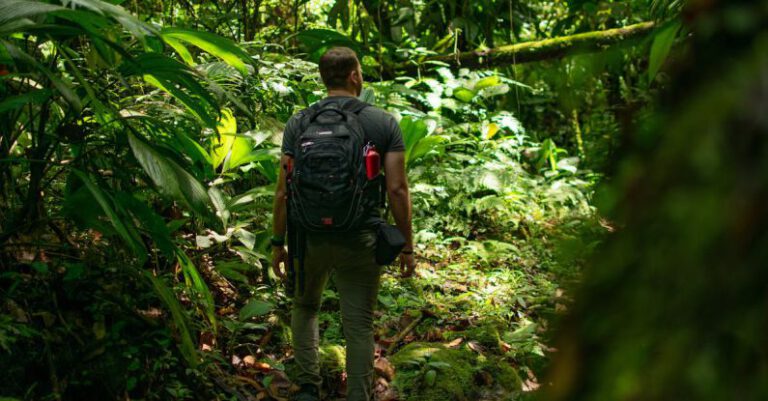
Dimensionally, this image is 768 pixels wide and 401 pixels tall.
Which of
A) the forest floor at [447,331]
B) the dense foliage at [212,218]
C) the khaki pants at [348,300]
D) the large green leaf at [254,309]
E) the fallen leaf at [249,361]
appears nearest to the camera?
the dense foliage at [212,218]

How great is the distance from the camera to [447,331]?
4.69 m

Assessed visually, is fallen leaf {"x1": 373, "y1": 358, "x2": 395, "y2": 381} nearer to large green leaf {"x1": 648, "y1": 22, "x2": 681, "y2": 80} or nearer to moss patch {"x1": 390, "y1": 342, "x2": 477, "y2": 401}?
moss patch {"x1": 390, "y1": 342, "x2": 477, "y2": 401}

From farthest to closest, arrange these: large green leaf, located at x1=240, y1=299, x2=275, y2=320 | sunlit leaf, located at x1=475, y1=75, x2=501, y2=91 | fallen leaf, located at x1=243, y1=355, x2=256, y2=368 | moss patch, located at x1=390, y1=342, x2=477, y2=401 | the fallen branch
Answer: sunlit leaf, located at x1=475, y1=75, x2=501, y2=91 < the fallen branch < large green leaf, located at x1=240, y1=299, x2=275, y2=320 < fallen leaf, located at x1=243, y1=355, x2=256, y2=368 < moss patch, located at x1=390, y1=342, x2=477, y2=401

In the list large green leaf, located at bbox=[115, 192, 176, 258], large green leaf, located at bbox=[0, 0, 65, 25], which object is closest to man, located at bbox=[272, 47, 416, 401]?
large green leaf, located at bbox=[115, 192, 176, 258]

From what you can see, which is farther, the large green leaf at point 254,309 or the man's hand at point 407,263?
the large green leaf at point 254,309

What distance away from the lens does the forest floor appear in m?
3.95

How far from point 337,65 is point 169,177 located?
37.6 inches

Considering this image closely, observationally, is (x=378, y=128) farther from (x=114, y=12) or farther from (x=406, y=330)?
(x=406, y=330)

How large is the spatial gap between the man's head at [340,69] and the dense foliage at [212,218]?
0.44 metres

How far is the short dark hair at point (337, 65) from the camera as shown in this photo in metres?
3.42

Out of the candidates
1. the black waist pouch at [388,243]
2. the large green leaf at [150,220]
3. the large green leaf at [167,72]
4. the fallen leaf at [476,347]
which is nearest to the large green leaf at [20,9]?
the large green leaf at [167,72]

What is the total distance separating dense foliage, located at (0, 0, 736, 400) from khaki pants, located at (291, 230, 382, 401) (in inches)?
13.8

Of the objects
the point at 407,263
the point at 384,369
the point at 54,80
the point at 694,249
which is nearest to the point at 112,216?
the point at 54,80

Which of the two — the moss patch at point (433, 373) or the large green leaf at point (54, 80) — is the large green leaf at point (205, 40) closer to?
the large green leaf at point (54, 80)
